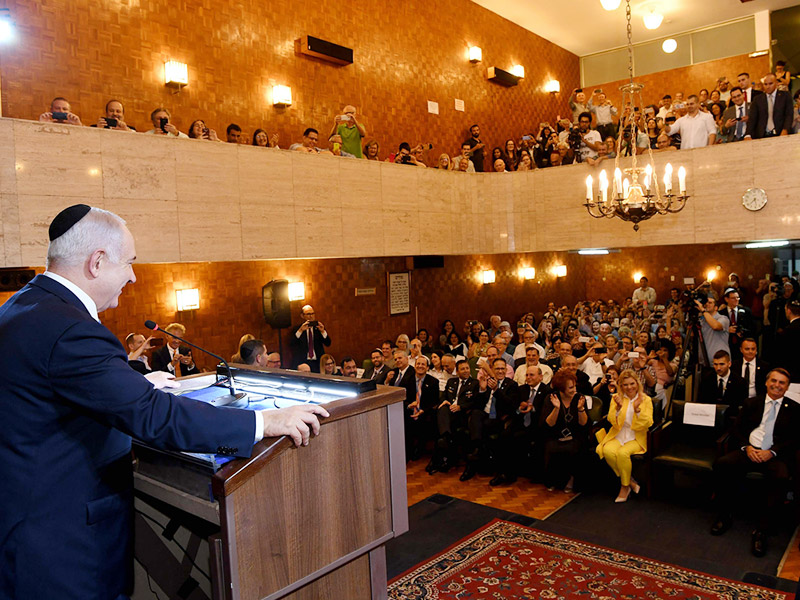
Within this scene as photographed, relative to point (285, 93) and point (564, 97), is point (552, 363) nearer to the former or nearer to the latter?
point (285, 93)

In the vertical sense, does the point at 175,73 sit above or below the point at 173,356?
above

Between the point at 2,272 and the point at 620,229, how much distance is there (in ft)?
26.1

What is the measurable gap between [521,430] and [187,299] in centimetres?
423

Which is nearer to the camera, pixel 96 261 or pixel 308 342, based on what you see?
pixel 96 261

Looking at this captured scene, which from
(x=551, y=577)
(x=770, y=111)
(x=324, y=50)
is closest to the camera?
(x=551, y=577)

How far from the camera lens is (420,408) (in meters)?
7.18

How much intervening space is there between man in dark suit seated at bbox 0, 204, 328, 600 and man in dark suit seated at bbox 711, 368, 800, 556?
4.57 meters

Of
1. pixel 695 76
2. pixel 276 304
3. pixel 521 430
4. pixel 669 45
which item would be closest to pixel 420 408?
pixel 521 430

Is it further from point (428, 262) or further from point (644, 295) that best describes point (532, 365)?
point (644, 295)

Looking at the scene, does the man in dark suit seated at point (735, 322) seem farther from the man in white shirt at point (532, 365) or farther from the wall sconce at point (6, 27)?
the wall sconce at point (6, 27)

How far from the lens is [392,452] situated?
1.96 meters

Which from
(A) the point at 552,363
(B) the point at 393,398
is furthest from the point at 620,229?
(B) the point at 393,398

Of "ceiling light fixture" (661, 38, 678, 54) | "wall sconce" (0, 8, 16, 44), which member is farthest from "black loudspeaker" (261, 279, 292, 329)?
"ceiling light fixture" (661, 38, 678, 54)

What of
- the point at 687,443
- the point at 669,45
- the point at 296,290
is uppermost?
the point at 669,45
